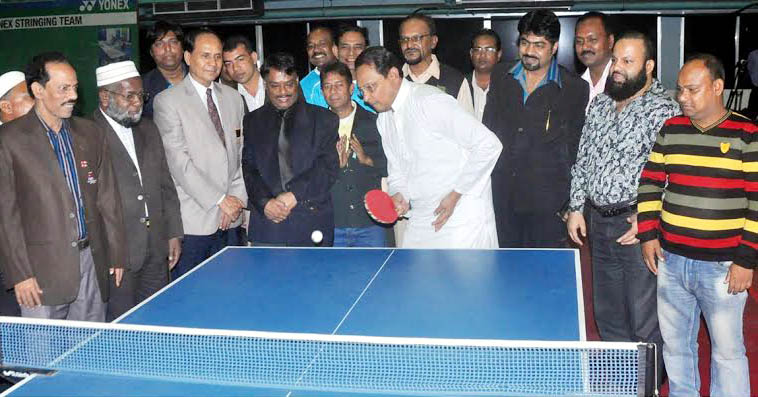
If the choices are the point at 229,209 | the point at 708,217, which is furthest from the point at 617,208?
the point at 229,209

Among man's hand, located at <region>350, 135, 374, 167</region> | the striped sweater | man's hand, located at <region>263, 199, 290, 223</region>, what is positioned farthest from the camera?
man's hand, located at <region>350, 135, 374, 167</region>

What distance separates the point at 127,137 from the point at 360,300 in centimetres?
211

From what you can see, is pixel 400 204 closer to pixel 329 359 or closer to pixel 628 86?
pixel 628 86

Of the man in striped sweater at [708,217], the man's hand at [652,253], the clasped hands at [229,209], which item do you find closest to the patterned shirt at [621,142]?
the man in striped sweater at [708,217]

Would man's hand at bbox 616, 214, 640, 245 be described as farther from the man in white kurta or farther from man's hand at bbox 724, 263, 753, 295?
the man in white kurta

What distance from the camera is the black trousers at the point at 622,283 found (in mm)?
4500

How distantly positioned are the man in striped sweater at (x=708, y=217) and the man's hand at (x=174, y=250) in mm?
3053

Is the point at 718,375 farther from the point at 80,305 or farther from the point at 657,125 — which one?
the point at 80,305

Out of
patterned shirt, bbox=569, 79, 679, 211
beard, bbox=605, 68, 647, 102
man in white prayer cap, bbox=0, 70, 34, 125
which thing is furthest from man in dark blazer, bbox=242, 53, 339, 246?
beard, bbox=605, 68, 647, 102

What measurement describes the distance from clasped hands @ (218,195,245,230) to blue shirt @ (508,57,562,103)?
2.20 m

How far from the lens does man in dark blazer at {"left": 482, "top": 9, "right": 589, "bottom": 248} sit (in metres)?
5.31

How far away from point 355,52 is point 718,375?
377 cm

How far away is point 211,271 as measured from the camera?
4410 mm

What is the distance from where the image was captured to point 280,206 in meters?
5.25
